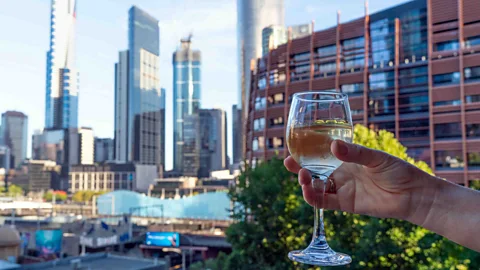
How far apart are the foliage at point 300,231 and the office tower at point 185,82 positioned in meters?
104

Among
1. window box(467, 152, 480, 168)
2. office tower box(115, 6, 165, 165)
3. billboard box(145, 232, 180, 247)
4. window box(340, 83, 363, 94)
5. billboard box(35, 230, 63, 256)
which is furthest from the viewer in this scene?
office tower box(115, 6, 165, 165)

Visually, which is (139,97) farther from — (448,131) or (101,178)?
(448,131)

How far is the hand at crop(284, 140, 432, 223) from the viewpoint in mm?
1066

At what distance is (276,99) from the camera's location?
29.2m

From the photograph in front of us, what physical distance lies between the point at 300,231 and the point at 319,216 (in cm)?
949

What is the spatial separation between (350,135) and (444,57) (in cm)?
2386

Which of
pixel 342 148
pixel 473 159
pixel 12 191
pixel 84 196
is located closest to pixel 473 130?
pixel 473 159

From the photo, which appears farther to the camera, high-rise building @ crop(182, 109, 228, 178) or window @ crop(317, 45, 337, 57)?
high-rise building @ crop(182, 109, 228, 178)

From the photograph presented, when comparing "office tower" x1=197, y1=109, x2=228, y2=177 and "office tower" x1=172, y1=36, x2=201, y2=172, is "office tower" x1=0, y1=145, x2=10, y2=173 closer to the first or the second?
"office tower" x1=197, y1=109, x2=228, y2=177

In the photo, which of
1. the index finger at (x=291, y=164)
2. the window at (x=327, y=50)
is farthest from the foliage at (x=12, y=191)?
the index finger at (x=291, y=164)

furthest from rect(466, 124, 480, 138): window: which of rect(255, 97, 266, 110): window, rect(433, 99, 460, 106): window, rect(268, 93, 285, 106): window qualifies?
rect(255, 97, 266, 110): window

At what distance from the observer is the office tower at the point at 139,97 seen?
326ft

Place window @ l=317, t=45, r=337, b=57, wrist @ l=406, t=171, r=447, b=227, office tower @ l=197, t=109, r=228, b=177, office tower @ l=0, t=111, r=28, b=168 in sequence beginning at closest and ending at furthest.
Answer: wrist @ l=406, t=171, r=447, b=227, window @ l=317, t=45, r=337, b=57, office tower @ l=0, t=111, r=28, b=168, office tower @ l=197, t=109, r=228, b=177

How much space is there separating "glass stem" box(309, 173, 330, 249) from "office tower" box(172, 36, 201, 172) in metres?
114
